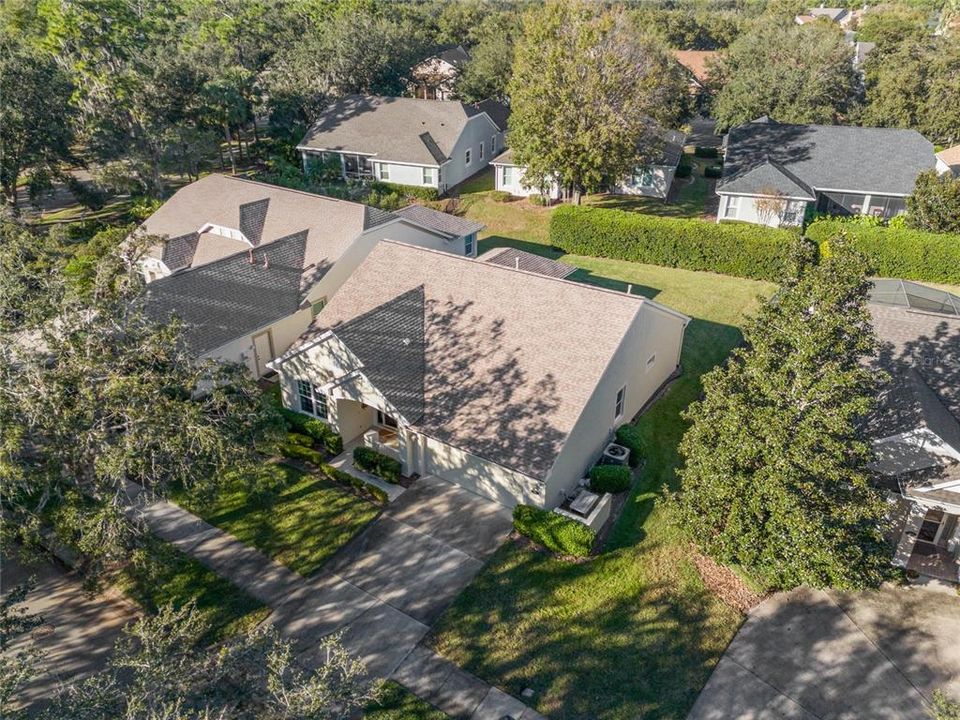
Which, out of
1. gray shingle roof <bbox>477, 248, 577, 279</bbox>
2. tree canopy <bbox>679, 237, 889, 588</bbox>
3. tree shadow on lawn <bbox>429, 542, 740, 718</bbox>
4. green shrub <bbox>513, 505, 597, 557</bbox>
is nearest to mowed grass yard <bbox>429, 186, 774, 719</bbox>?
tree shadow on lawn <bbox>429, 542, 740, 718</bbox>

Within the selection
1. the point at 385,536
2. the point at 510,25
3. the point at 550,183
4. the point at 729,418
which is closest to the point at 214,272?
the point at 385,536

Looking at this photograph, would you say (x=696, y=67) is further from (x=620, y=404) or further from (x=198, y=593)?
(x=198, y=593)

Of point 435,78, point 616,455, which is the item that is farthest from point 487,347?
point 435,78

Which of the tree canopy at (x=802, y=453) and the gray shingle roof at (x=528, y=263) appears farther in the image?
the gray shingle roof at (x=528, y=263)

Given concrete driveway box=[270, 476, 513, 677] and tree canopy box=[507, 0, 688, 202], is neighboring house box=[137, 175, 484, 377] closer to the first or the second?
tree canopy box=[507, 0, 688, 202]

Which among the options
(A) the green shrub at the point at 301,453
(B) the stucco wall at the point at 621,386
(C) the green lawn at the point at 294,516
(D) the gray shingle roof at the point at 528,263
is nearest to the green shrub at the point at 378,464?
(C) the green lawn at the point at 294,516

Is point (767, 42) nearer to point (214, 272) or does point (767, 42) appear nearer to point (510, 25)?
point (510, 25)

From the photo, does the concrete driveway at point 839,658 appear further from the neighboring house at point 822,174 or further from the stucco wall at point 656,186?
the stucco wall at point 656,186
